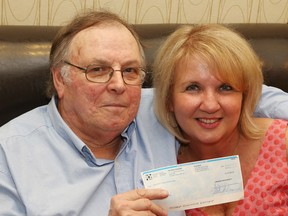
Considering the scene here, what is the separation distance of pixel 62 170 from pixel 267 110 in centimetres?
72

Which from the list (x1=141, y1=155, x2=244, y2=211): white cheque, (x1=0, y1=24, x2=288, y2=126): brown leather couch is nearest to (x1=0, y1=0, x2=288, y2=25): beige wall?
(x1=0, y1=24, x2=288, y2=126): brown leather couch

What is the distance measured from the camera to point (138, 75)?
1.36 m

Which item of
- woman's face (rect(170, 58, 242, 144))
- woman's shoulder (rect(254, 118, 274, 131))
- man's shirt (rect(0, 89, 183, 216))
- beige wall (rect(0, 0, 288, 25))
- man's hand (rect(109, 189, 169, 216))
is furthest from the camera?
beige wall (rect(0, 0, 288, 25))

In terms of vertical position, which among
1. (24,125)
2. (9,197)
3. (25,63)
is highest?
(25,63)

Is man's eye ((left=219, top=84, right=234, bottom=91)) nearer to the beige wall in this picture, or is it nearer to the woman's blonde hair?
the woman's blonde hair

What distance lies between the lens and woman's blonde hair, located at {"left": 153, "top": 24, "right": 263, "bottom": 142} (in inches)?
52.2

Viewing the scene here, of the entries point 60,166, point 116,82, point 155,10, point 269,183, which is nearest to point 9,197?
point 60,166

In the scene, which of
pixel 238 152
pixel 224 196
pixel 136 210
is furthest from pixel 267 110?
pixel 136 210

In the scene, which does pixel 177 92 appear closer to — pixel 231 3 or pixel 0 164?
pixel 0 164

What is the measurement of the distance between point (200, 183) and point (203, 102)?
0.26m

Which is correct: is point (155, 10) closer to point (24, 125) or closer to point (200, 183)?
point (24, 125)

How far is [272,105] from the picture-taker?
149cm

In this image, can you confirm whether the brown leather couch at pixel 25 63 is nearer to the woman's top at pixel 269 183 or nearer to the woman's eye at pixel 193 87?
the woman's eye at pixel 193 87

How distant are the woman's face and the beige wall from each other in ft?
2.14
